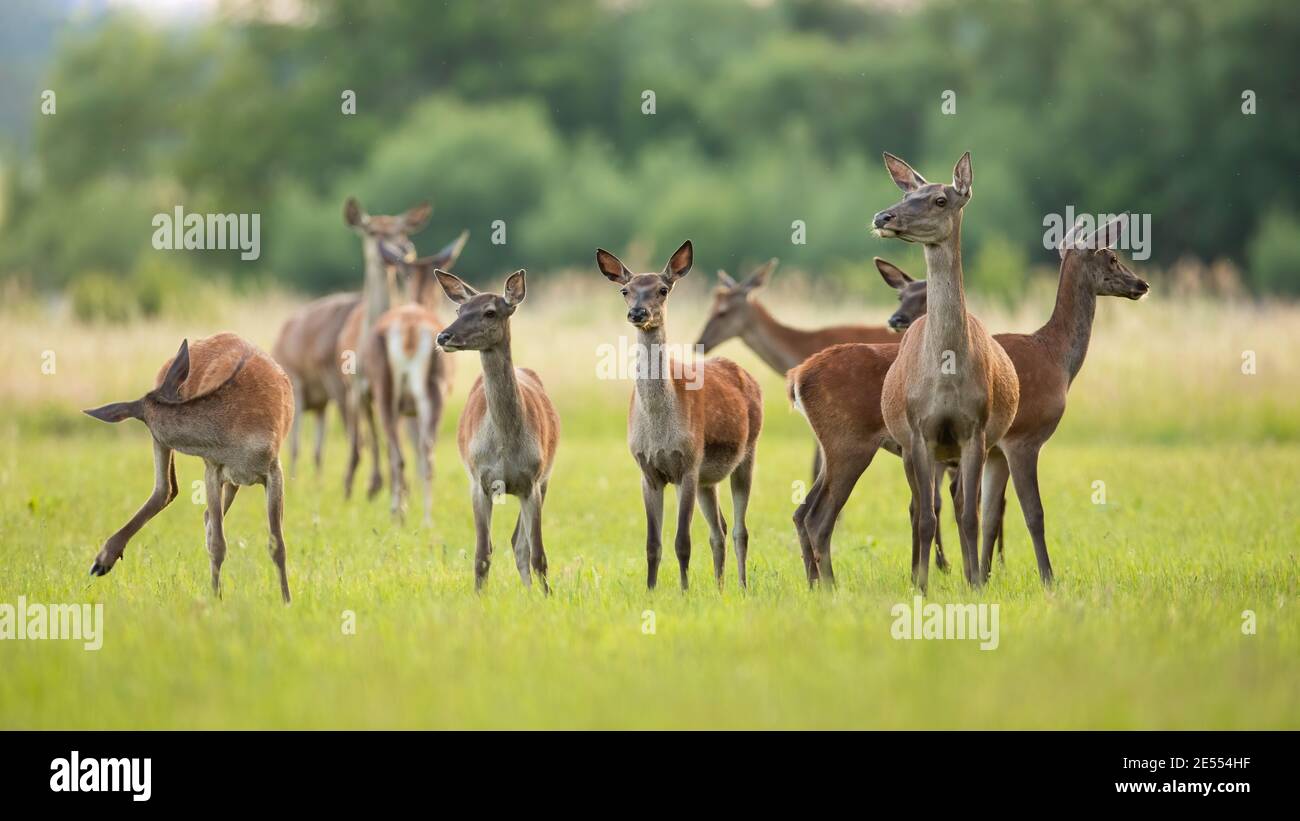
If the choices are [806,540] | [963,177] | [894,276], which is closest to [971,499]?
[806,540]

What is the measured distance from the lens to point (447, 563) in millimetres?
10719

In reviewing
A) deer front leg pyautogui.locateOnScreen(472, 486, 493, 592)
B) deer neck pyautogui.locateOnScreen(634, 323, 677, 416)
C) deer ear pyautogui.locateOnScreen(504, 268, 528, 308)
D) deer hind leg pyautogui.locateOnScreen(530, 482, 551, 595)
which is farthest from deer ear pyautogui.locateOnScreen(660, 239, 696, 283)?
deer front leg pyautogui.locateOnScreen(472, 486, 493, 592)

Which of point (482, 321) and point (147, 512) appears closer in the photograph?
point (147, 512)

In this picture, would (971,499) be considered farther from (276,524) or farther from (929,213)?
(276,524)

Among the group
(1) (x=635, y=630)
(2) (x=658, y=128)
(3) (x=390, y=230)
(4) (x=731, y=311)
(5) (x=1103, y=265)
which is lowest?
(1) (x=635, y=630)

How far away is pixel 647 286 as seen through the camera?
30.0 feet

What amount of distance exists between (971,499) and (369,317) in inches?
321

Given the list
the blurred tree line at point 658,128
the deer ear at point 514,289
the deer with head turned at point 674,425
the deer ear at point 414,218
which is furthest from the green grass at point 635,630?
the blurred tree line at point 658,128

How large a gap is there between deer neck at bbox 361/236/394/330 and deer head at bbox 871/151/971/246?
7770mm

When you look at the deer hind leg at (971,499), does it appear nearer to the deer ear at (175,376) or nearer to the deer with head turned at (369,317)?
the deer ear at (175,376)

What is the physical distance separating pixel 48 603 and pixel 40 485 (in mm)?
6436

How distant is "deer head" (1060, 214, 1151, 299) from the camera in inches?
415

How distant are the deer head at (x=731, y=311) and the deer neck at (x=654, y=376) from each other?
490 centimetres

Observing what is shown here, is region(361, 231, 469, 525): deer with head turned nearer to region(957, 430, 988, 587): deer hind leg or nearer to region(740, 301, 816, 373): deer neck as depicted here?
region(740, 301, 816, 373): deer neck
